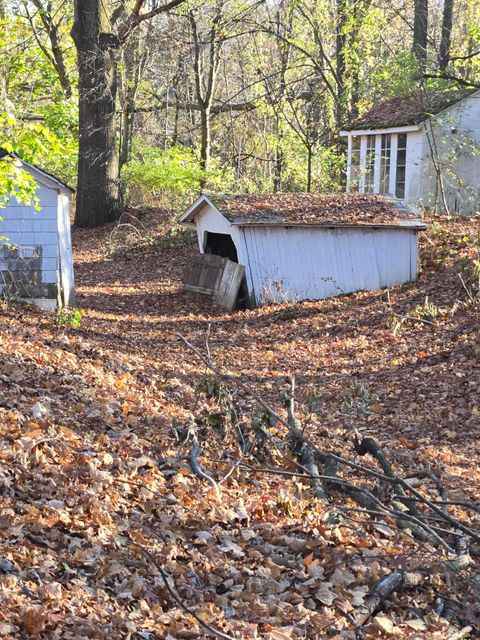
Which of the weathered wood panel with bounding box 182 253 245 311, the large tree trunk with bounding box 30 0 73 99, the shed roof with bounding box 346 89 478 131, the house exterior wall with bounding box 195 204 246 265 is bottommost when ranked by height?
the weathered wood panel with bounding box 182 253 245 311

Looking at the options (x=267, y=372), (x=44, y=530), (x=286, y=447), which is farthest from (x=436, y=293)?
(x=44, y=530)

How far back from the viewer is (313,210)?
60.5 feet

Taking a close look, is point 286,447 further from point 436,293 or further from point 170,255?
point 170,255

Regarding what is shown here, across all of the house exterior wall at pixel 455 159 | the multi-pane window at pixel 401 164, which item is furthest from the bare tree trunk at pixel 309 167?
the house exterior wall at pixel 455 159

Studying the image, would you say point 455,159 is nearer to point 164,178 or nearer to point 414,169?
point 414,169

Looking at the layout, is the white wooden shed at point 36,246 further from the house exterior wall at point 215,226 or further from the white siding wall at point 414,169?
the white siding wall at point 414,169

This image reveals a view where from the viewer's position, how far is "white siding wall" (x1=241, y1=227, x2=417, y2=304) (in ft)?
57.1

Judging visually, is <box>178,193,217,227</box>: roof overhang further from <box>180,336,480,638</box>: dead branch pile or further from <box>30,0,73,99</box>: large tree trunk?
<box>180,336,480,638</box>: dead branch pile

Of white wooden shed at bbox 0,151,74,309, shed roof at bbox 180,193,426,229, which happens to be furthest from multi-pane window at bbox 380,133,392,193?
white wooden shed at bbox 0,151,74,309

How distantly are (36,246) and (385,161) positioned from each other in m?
14.2

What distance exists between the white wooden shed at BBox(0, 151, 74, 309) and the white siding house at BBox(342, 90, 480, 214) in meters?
12.3

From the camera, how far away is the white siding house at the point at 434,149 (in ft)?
76.5

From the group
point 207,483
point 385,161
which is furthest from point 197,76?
point 207,483

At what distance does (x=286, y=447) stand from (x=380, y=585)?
2.67 metres
